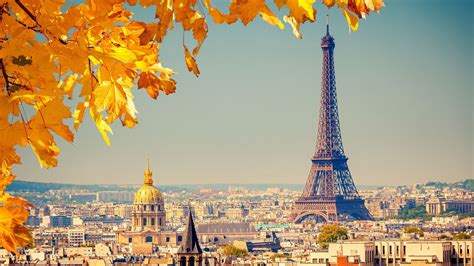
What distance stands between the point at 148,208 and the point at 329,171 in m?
28.3

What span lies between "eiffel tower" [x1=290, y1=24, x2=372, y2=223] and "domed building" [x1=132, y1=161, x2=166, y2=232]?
2331 centimetres

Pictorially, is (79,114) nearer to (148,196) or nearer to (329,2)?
(329,2)

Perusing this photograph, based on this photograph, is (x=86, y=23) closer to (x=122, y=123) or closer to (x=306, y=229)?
(x=122, y=123)

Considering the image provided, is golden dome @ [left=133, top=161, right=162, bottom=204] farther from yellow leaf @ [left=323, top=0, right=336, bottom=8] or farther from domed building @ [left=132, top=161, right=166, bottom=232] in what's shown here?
yellow leaf @ [left=323, top=0, right=336, bottom=8]

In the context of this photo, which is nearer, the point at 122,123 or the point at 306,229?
the point at 122,123

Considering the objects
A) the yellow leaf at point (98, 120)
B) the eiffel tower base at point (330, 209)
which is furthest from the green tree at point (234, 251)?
the yellow leaf at point (98, 120)

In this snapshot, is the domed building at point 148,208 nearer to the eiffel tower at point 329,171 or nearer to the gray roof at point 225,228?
the gray roof at point 225,228

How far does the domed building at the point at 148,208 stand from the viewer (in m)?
112

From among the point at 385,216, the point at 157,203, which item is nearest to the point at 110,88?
the point at 157,203

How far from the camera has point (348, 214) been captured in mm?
142375

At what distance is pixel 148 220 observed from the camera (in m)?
116

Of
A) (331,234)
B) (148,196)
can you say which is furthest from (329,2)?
(148,196)

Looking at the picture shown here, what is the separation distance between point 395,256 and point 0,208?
187 feet

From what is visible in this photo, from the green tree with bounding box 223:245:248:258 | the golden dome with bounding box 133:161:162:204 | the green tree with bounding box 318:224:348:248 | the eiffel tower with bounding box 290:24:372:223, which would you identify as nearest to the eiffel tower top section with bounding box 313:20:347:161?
the eiffel tower with bounding box 290:24:372:223
